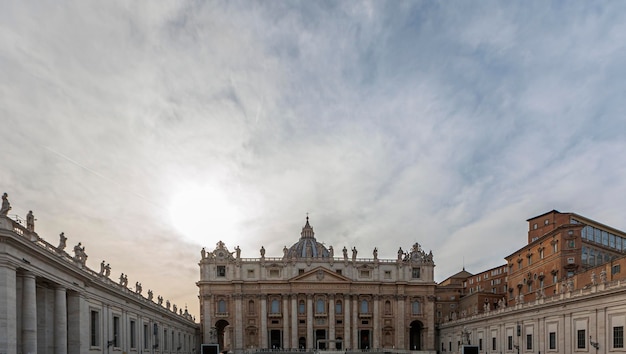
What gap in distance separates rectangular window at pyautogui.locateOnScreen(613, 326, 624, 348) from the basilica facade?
205ft

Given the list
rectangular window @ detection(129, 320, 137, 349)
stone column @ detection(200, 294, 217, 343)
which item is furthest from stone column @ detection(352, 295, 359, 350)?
rectangular window @ detection(129, 320, 137, 349)

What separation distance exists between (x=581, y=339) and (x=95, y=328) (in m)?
43.4

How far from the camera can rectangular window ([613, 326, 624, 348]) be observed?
1537 inches

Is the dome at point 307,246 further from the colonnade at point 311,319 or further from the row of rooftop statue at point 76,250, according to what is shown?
the row of rooftop statue at point 76,250

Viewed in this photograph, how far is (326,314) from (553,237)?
4953cm

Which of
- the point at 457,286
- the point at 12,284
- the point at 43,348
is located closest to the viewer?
the point at 12,284

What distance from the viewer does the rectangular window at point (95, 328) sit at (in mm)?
38750

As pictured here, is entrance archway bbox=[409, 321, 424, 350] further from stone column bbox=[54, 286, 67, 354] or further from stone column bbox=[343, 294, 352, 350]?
stone column bbox=[54, 286, 67, 354]

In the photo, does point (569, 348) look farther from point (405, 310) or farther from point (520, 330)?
point (405, 310)

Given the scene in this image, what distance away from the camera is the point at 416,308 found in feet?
336

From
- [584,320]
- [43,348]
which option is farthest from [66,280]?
[584,320]

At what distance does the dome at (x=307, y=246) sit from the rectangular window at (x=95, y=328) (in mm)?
76979

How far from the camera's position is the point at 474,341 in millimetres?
76250

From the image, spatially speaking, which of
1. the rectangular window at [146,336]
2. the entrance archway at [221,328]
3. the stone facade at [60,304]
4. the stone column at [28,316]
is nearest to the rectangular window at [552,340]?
the stone facade at [60,304]
